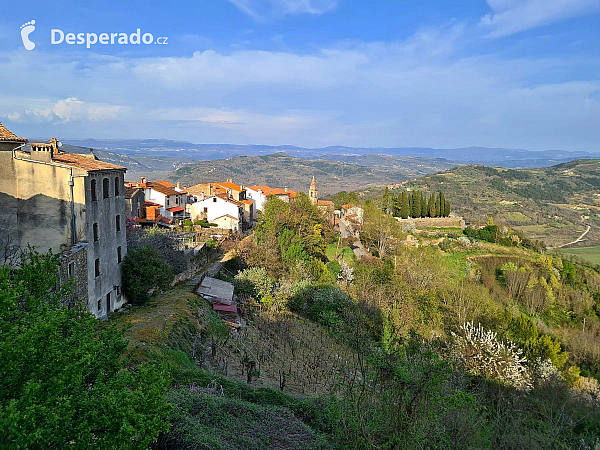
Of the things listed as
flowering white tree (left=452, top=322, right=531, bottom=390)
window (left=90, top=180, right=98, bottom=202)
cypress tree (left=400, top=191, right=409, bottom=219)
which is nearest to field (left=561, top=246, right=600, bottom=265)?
cypress tree (left=400, top=191, right=409, bottom=219)

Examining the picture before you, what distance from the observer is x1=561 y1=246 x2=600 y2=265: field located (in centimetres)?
5741

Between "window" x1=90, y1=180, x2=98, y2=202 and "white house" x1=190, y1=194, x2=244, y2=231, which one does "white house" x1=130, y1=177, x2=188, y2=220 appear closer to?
"white house" x1=190, y1=194, x2=244, y2=231

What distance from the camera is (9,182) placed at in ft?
51.9

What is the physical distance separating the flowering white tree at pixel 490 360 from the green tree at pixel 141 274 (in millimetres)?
14362

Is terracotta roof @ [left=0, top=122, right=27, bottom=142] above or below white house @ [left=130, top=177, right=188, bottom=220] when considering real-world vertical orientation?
above

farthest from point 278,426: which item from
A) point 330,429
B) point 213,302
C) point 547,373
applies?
point 547,373

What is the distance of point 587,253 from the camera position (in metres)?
62.9

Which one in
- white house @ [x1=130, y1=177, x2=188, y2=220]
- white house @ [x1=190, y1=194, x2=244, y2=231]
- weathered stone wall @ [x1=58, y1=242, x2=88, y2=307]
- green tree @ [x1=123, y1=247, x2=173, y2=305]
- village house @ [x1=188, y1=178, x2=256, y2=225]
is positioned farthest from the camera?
village house @ [x1=188, y1=178, x2=256, y2=225]

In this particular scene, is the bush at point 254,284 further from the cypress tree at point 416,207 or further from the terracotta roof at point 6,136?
the cypress tree at point 416,207

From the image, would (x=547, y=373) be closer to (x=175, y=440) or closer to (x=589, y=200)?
(x=175, y=440)

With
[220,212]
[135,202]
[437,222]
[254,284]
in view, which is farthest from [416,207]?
[254,284]

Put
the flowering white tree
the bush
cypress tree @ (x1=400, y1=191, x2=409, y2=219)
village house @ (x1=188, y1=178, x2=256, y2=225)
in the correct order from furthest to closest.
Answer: cypress tree @ (x1=400, y1=191, x2=409, y2=219), village house @ (x1=188, y1=178, x2=256, y2=225), the bush, the flowering white tree

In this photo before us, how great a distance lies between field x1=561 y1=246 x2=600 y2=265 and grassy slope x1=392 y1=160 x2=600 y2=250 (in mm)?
4651

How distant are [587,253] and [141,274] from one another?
2595 inches
